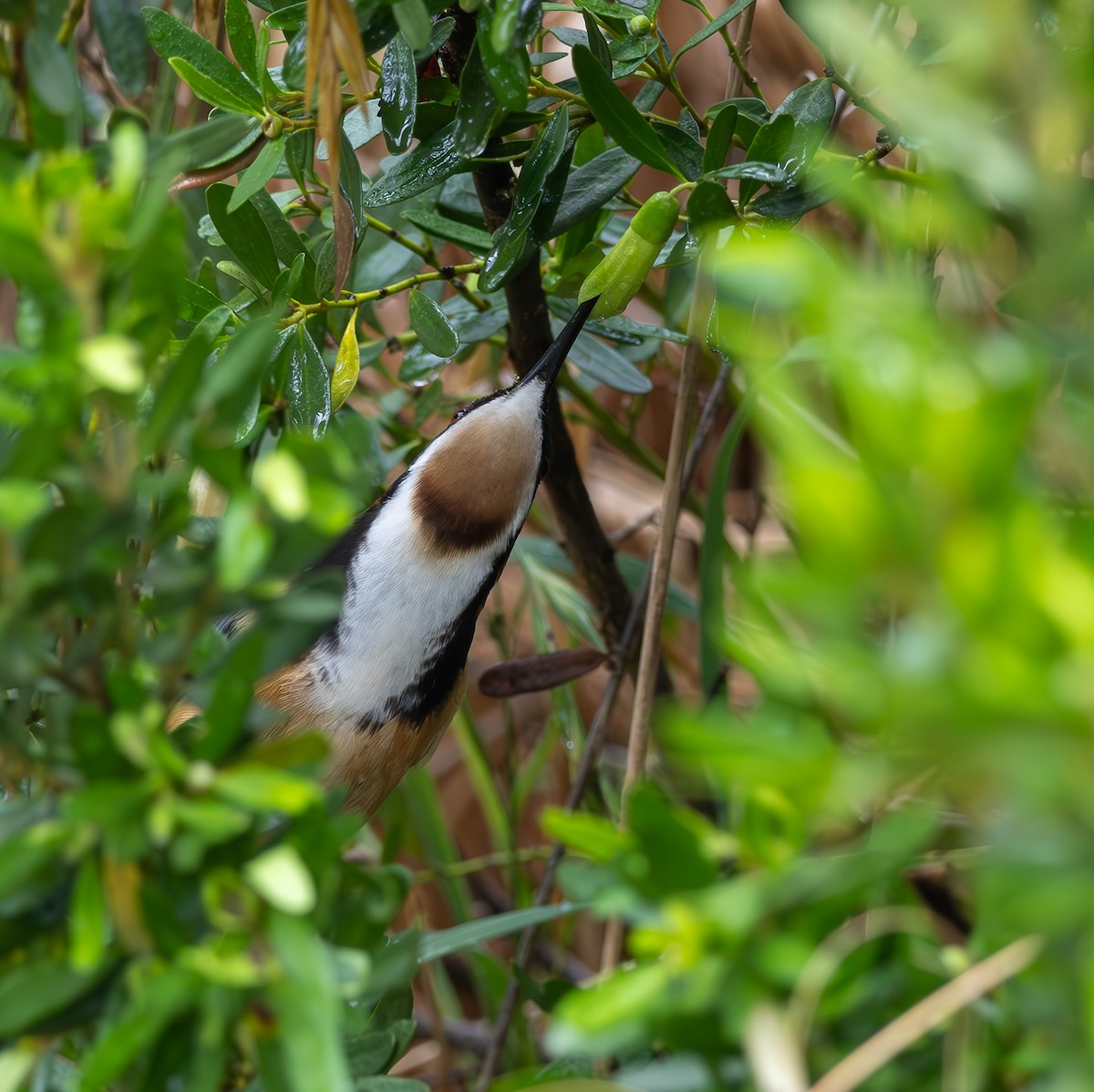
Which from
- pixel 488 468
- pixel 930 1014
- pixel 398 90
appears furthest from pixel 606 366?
pixel 930 1014

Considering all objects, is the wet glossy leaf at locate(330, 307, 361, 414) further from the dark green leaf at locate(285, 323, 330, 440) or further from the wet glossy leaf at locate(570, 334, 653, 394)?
the wet glossy leaf at locate(570, 334, 653, 394)

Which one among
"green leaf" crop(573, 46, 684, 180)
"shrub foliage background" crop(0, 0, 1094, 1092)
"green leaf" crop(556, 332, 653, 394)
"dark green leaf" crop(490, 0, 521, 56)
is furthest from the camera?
"green leaf" crop(556, 332, 653, 394)

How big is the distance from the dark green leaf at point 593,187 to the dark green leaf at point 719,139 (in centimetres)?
7

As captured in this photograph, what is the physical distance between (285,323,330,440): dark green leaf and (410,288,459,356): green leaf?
8cm

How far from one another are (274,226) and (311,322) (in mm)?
72

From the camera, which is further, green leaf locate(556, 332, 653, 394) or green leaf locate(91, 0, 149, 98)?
green leaf locate(556, 332, 653, 394)

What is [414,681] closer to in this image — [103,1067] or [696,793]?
[696,793]

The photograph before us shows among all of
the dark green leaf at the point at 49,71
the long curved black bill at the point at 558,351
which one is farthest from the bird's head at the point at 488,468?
the dark green leaf at the point at 49,71

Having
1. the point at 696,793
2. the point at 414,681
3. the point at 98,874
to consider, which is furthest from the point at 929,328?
the point at 414,681

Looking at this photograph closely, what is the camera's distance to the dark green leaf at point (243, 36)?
2.29 ft

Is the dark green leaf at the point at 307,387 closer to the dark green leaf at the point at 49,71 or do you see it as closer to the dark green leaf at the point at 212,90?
the dark green leaf at the point at 212,90

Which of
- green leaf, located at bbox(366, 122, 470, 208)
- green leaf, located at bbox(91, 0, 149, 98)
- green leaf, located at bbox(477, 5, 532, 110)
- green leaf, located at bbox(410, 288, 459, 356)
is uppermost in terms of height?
green leaf, located at bbox(91, 0, 149, 98)

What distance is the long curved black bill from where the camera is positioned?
0.91m

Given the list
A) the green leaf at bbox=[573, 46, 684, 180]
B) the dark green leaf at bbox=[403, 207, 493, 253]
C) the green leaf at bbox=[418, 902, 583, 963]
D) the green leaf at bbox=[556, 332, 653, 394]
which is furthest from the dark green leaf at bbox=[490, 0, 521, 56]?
the green leaf at bbox=[418, 902, 583, 963]
